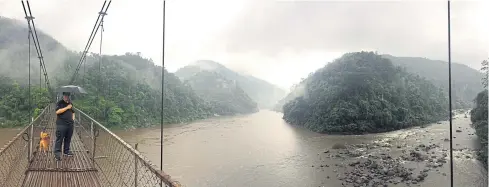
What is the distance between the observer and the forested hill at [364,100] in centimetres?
2166

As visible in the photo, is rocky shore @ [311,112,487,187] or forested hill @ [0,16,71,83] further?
forested hill @ [0,16,71,83]

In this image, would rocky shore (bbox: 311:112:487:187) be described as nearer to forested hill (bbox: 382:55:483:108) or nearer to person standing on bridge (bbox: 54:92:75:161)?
person standing on bridge (bbox: 54:92:75:161)

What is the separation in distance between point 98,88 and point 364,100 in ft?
56.8

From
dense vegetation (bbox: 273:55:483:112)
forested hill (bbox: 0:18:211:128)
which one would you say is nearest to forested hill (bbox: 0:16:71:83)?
forested hill (bbox: 0:18:211:128)

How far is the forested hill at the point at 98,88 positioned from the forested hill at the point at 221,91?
1144cm

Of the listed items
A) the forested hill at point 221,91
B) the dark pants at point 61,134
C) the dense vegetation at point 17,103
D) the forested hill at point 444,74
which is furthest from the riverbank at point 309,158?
the forested hill at point 221,91

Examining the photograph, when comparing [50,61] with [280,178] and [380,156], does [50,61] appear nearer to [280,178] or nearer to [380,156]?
[280,178]

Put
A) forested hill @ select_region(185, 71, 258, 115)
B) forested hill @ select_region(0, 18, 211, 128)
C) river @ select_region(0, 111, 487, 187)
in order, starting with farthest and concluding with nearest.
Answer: forested hill @ select_region(185, 71, 258, 115) → forested hill @ select_region(0, 18, 211, 128) → river @ select_region(0, 111, 487, 187)

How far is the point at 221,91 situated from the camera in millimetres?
51281

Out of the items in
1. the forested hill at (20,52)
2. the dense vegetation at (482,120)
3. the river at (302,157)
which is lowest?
the river at (302,157)

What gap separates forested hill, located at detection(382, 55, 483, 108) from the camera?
3834 cm

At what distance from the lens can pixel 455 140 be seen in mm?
15805

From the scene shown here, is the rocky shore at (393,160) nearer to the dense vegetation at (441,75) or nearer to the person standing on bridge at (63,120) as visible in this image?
the person standing on bridge at (63,120)

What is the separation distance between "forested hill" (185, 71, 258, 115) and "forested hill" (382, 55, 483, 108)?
852 inches
